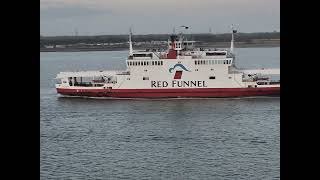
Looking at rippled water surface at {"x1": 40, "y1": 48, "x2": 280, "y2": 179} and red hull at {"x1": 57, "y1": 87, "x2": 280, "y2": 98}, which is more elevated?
red hull at {"x1": 57, "y1": 87, "x2": 280, "y2": 98}

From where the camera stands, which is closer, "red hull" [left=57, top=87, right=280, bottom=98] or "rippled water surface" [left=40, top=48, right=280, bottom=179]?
"rippled water surface" [left=40, top=48, right=280, bottom=179]

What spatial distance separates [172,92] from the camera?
19.7 meters

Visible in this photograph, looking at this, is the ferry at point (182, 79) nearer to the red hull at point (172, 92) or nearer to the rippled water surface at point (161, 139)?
the red hull at point (172, 92)

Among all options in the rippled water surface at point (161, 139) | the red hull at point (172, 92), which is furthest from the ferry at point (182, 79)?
the rippled water surface at point (161, 139)

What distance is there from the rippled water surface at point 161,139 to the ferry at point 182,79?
56 cm

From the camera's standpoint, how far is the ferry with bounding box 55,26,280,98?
63.9 feet

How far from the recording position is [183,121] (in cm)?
1455

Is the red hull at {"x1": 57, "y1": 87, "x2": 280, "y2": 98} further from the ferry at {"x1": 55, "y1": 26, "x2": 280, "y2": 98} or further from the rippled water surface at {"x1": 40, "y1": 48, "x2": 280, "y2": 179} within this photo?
the rippled water surface at {"x1": 40, "y1": 48, "x2": 280, "y2": 179}

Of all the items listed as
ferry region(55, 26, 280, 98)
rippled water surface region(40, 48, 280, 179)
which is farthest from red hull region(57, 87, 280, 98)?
rippled water surface region(40, 48, 280, 179)

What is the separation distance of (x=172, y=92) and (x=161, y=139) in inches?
310
